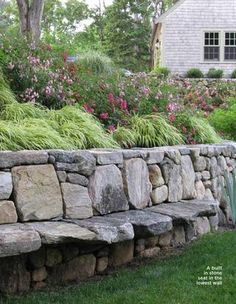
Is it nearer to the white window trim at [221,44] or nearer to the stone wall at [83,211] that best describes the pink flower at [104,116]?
the stone wall at [83,211]

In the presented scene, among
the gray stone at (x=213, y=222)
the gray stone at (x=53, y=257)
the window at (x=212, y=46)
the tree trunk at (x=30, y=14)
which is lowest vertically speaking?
the gray stone at (x=213, y=222)

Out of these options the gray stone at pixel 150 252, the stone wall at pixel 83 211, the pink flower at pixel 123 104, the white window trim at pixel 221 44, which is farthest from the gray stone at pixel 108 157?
the white window trim at pixel 221 44

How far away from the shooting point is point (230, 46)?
2422 cm

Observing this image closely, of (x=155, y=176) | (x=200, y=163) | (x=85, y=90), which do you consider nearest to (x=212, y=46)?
(x=85, y=90)

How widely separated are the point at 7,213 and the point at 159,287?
4.10ft

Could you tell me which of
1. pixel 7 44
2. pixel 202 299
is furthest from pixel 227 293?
pixel 7 44

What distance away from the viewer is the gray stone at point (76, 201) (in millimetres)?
4438

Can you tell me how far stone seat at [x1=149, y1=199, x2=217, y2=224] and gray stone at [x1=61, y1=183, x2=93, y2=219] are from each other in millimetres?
780

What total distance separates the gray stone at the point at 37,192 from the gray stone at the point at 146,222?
1.91 ft

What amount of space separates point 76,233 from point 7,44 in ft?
12.9

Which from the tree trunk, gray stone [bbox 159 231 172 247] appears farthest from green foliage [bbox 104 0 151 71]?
gray stone [bbox 159 231 172 247]

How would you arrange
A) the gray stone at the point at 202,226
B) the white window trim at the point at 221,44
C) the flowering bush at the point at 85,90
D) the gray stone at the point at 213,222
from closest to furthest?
the gray stone at the point at 202,226
the gray stone at the point at 213,222
the flowering bush at the point at 85,90
the white window trim at the point at 221,44

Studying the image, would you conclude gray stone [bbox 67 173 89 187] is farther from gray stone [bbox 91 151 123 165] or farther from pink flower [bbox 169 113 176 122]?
pink flower [bbox 169 113 176 122]

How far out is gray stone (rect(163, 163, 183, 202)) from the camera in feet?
18.5
